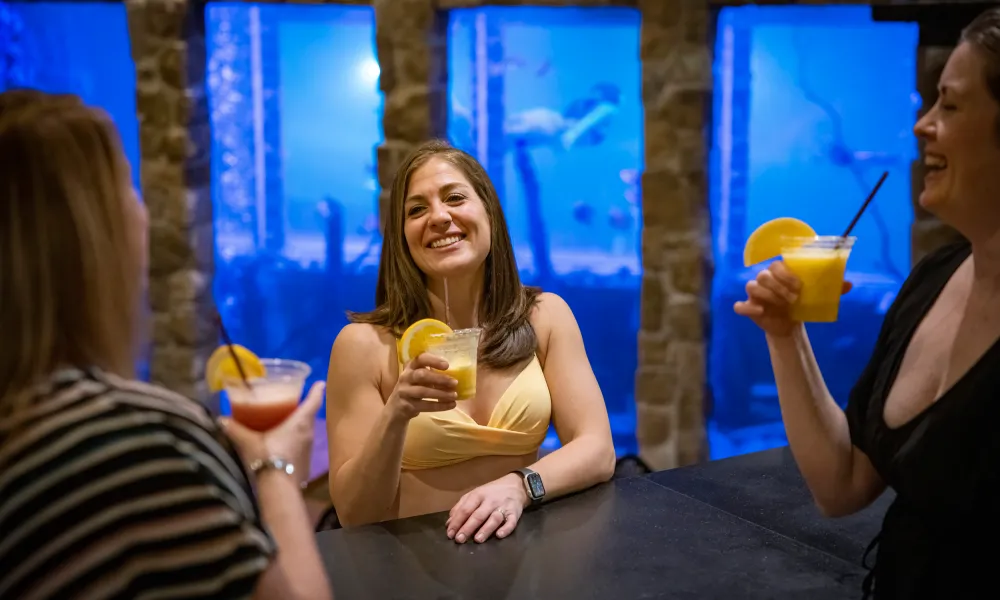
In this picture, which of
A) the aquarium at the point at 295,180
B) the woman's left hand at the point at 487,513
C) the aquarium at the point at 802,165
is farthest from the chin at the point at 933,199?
the aquarium at the point at 295,180

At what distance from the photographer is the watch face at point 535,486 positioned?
218 cm

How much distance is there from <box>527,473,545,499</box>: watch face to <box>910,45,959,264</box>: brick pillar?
283cm

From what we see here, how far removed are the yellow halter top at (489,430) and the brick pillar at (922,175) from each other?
255 centimetres

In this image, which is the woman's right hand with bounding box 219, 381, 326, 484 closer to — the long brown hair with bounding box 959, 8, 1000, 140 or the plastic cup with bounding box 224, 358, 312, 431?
the plastic cup with bounding box 224, 358, 312, 431

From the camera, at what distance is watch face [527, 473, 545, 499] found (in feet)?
7.15

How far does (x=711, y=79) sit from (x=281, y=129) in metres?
6.27

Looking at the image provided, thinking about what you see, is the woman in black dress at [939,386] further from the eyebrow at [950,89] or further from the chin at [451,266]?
the chin at [451,266]

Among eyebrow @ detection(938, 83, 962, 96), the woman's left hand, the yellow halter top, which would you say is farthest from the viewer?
the yellow halter top

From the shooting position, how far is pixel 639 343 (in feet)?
16.2

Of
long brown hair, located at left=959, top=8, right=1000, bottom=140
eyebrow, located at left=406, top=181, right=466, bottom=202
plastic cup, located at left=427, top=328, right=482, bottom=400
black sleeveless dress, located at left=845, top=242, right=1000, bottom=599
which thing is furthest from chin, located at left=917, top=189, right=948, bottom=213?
eyebrow, located at left=406, top=181, right=466, bottom=202

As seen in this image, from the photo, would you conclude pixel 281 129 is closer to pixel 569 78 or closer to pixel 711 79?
pixel 569 78

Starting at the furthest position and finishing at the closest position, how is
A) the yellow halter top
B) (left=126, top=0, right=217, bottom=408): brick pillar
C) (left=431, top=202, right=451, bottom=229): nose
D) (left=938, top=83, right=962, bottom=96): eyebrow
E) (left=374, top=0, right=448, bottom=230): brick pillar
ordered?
(left=126, top=0, right=217, bottom=408): brick pillar, (left=374, top=0, right=448, bottom=230): brick pillar, (left=431, top=202, right=451, bottom=229): nose, the yellow halter top, (left=938, top=83, right=962, bottom=96): eyebrow

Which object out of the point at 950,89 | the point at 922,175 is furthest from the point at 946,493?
the point at 922,175

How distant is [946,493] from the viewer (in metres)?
1.43
